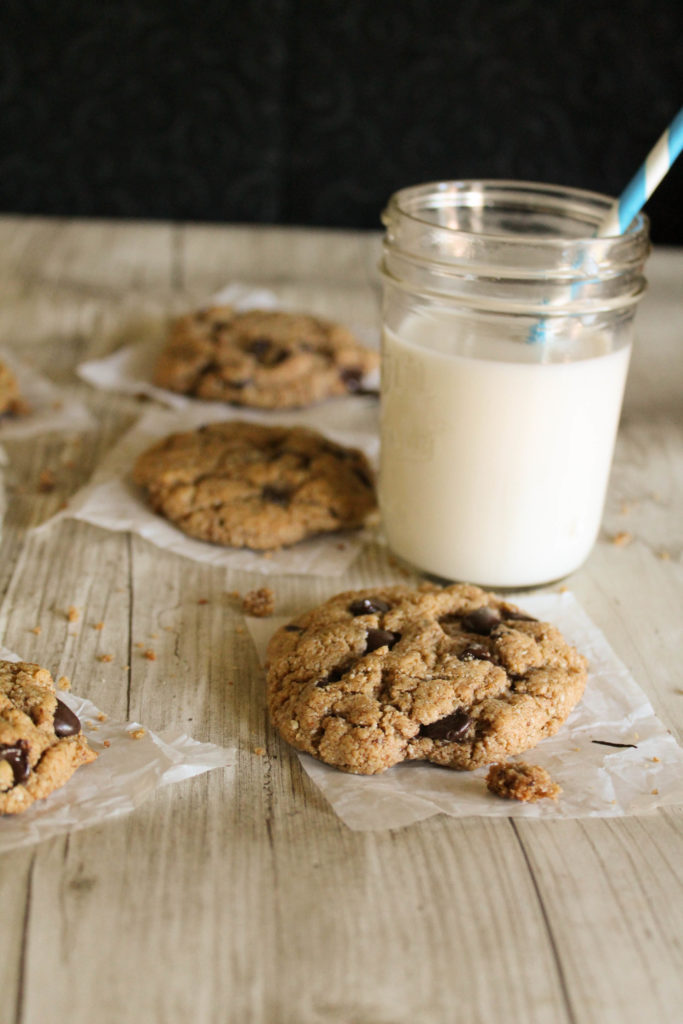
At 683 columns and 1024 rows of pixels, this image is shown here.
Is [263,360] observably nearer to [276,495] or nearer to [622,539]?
[276,495]

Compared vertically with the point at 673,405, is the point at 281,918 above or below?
above

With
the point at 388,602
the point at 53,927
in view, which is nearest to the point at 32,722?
the point at 53,927

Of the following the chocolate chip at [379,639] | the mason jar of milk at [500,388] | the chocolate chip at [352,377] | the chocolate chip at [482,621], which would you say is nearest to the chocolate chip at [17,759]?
the chocolate chip at [379,639]

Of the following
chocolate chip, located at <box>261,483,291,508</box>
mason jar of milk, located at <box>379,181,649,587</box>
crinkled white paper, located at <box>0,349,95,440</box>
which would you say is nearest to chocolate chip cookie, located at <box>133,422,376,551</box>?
chocolate chip, located at <box>261,483,291,508</box>

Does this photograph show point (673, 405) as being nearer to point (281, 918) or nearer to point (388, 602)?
point (388, 602)

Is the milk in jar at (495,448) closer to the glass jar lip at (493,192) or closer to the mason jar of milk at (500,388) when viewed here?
the mason jar of milk at (500,388)

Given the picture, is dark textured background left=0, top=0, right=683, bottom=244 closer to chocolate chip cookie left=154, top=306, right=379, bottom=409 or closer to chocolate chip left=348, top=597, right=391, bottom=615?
chocolate chip cookie left=154, top=306, right=379, bottom=409

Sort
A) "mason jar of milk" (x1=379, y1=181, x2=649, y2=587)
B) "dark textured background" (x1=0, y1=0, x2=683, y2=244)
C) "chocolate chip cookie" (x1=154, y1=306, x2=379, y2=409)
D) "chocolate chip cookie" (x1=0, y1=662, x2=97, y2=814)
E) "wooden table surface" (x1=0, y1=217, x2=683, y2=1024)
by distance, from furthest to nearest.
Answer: "dark textured background" (x1=0, y1=0, x2=683, y2=244)
"chocolate chip cookie" (x1=154, y1=306, x2=379, y2=409)
"mason jar of milk" (x1=379, y1=181, x2=649, y2=587)
"chocolate chip cookie" (x1=0, y1=662, x2=97, y2=814)
"wooden table surface" (x1=0, y1=217, x2=683, y2=1024)
